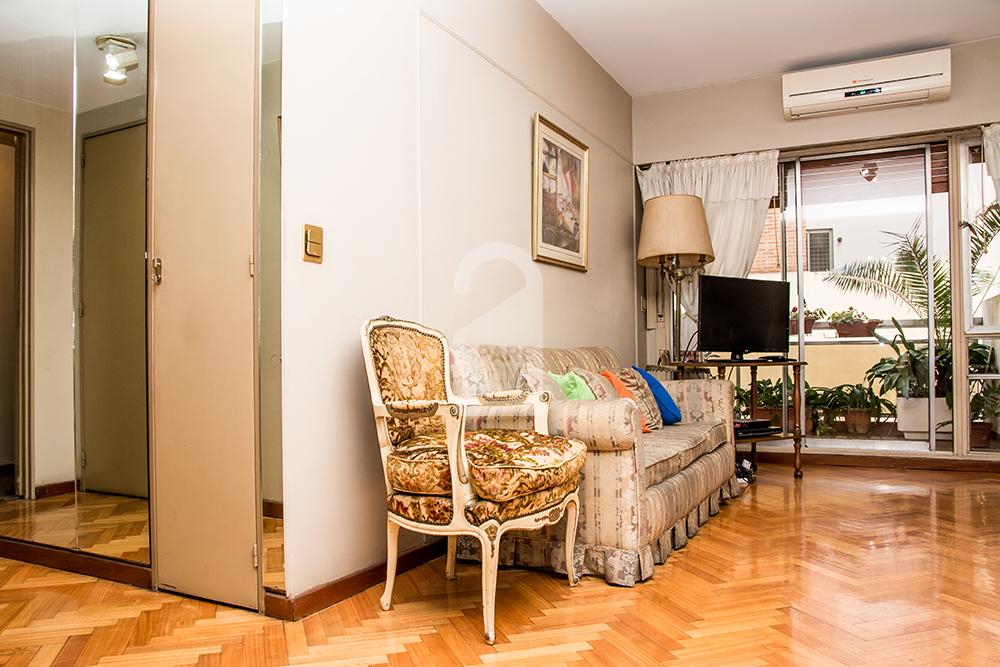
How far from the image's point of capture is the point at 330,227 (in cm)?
240

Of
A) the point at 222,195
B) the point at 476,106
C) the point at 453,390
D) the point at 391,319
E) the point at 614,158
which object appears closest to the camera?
the point at 222,195

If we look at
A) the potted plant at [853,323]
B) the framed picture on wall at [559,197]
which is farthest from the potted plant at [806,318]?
the framed picture on wall at [559,197]

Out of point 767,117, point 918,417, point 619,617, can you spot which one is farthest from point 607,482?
point 767,117

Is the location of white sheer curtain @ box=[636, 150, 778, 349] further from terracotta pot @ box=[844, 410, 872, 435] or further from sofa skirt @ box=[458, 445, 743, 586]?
sofa skirt @ box=[458, 445, 743, 586]

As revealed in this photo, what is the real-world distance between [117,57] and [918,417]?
17.4 feet

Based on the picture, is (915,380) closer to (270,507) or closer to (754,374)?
(754,374)

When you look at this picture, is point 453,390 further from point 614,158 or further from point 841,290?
point 841,290

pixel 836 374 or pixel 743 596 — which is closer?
pixel 743 596

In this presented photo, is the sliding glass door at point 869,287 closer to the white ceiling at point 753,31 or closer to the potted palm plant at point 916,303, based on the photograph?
the potted palm plant at point 916,303

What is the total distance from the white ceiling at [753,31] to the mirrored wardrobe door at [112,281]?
2.34m

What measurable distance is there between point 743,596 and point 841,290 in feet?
11.8

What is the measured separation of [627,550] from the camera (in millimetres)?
2504

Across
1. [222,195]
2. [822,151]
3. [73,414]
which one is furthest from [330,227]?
[822,151]

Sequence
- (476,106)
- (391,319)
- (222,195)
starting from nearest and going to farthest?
(222,195), (391,319), (476,106)
